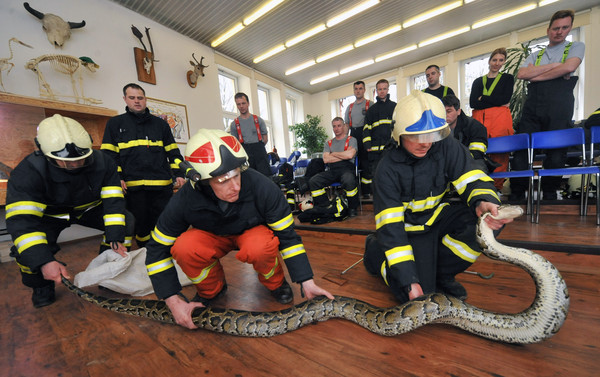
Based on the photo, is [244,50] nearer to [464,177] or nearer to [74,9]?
[74,9]

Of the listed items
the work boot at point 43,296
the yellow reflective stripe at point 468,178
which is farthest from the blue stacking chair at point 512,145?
the work boot at point 43,296

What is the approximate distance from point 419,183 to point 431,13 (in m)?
9.15

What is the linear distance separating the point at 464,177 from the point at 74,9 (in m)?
8.10

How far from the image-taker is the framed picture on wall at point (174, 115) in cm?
683

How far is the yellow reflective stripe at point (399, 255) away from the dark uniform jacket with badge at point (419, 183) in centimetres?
7

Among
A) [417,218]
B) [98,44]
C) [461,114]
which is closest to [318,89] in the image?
[98,44]

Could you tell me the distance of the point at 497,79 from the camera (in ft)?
14.1

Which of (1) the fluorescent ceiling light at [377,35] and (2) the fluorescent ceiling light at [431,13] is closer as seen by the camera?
(2) the fluorescent ceiling light at [431,13]

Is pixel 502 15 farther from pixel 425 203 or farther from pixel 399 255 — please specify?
pixel 399 255

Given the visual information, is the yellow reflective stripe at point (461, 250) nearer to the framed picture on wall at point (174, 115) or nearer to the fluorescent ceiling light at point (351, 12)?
the framed picture on wall at point (174, 115)

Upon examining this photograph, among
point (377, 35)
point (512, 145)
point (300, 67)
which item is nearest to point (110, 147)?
point (512, 145)

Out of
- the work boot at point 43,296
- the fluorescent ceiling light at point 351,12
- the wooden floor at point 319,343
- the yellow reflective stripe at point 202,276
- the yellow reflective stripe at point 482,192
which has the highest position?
the fluorescent ceiling light at point 351,12

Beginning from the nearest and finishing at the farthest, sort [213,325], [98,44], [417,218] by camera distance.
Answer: [213,325]
[417,218]
[98,44]

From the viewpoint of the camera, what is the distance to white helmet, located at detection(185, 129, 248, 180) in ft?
4.78
